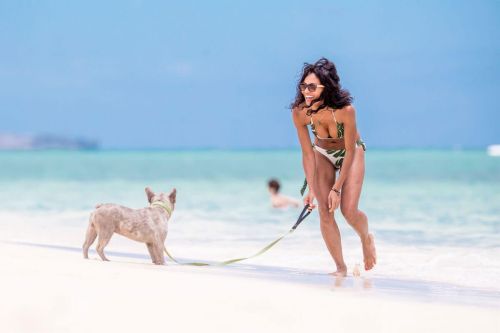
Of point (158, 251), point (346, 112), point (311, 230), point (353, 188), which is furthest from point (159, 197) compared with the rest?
point (311, 230)

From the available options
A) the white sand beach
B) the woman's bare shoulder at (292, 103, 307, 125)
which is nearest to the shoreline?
the white sand beach

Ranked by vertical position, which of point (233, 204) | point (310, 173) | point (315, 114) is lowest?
point (233, 204)

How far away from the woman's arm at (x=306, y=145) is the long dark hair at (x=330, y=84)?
32 cm

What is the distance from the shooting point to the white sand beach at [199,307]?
12.3 ft

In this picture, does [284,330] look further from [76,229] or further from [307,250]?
[76,229]

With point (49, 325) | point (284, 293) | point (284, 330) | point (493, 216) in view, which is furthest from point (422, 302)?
point (493, 216)

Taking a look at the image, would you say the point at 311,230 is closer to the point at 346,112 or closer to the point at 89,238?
the point at 89,238

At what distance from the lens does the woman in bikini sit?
5.62m

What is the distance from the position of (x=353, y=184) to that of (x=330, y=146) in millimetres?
358

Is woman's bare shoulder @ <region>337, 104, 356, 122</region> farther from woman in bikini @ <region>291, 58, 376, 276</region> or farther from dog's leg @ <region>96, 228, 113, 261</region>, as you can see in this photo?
dog's leg @ <region>96, 228, 113, 261</region>

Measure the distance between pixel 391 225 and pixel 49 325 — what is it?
362 inches

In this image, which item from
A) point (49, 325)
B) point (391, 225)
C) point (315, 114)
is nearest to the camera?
point (49, 325)

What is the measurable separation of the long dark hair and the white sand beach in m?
1.51

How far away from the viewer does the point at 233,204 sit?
16.9 metres
